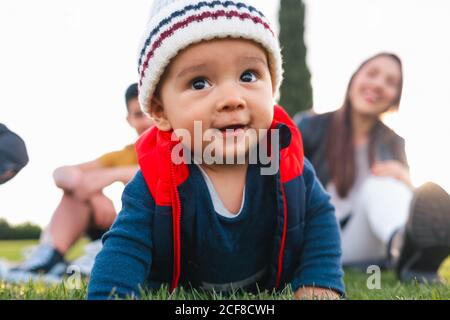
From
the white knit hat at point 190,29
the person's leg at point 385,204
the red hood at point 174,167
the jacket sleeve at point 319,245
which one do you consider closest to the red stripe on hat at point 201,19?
the white knit hat at point 190,29

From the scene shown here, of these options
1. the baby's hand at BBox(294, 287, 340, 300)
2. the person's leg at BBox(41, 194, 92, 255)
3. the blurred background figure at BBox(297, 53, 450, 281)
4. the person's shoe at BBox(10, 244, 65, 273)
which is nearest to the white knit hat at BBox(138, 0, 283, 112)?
the baby's hand at BBox(294, 287, 340, 300)

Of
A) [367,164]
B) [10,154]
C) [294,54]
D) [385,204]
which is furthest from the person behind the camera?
[294,54]

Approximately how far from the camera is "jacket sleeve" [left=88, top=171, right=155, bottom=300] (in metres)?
1.63

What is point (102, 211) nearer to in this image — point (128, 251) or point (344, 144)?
point (344, 144)

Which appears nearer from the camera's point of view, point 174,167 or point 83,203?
point 174,167

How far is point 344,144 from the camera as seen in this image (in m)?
4.21

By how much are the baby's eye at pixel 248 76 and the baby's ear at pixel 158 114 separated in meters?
0.31

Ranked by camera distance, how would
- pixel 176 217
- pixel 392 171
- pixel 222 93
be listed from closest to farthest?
1. pixel 222 93
2. pixel 176 217
3. pixel 392 171

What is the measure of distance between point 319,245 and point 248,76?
0.62 m

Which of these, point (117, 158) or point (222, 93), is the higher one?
point (117, 158)

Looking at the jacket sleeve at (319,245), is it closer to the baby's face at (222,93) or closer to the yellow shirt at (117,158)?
the baby's face at (222,93)

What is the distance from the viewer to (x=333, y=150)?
13.7 feet

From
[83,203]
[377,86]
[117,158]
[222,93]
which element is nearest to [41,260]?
[83,203]

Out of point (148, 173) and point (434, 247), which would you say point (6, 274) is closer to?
point (148, 173)
